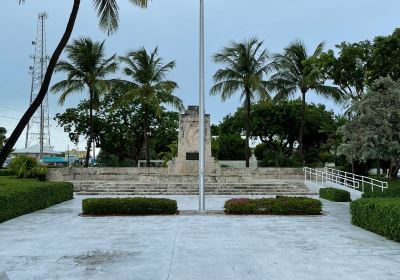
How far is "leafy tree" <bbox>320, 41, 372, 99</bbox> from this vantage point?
25125 mm

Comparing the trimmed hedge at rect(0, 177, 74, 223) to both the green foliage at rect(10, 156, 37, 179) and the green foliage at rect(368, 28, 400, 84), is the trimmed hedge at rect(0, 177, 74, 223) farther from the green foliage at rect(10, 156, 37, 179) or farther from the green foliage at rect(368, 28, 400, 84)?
the green foliage at rect(368, 28, 400, 84)

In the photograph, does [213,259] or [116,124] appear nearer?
[213,259]

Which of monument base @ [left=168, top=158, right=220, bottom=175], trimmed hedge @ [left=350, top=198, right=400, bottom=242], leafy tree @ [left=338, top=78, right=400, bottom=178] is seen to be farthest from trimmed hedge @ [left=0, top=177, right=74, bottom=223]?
leafy tree @ [left=338, top=78, right=400, bottom=178]

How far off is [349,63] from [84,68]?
19.7 m

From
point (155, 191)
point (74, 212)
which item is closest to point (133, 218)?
point (74, 212)

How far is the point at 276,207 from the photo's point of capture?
15.1 meters

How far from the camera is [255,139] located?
53938 mm

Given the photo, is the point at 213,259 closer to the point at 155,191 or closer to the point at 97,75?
the point at 155,191

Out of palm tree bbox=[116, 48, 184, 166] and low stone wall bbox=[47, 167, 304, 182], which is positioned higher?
palm tree bbox=[116, 48, 184, 166]

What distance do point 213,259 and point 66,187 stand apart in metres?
14.0

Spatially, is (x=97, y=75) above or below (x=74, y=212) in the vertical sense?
above

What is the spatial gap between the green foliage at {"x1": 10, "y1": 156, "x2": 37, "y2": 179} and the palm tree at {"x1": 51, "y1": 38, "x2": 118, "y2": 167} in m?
6.53

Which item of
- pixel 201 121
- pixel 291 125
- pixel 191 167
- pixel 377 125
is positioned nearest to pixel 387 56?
pixel 377 125

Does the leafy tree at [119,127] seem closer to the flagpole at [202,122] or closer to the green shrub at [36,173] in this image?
the green shrub at [36,173]
